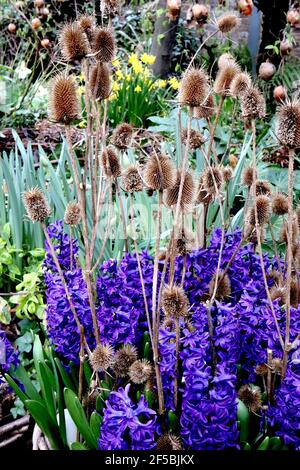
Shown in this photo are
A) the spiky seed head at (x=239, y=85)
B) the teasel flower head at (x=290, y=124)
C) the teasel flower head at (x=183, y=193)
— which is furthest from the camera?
the spiky seed head at (x=239, y=85)

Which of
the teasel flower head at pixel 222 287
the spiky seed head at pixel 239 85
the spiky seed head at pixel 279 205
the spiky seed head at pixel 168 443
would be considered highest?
the spiky seed head at pixel 239 85

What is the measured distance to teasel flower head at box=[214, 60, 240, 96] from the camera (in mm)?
1249

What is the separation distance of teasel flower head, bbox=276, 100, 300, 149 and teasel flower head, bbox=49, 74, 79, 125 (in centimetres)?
35

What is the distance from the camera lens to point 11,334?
187 cm

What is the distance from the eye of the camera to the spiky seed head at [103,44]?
107 centimetres

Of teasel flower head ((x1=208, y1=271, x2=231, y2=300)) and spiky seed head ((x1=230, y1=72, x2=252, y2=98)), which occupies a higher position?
spiky seed head ((x1=230, y1=72, x2=252, y2=98))

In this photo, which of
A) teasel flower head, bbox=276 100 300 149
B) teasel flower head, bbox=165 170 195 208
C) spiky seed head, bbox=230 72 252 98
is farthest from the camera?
spiky seed head, bbox=230 72 252 98

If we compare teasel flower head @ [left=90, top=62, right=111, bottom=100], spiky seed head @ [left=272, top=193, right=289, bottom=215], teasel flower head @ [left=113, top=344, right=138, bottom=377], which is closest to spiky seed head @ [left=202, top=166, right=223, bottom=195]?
spiky seed head @ [left=272, top=193, right=289, bottom=215]

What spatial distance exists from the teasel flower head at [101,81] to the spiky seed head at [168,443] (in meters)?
0.66

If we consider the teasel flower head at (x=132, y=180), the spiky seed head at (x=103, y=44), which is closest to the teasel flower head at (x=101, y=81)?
the spiky seed head at (x=103, y=44)

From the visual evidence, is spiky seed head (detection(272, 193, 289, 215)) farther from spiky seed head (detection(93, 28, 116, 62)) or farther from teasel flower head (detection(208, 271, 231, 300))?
spiky seed head (detection(93, 28, 116, 62))

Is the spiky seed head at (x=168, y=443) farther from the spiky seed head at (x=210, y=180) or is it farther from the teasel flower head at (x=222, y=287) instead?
the spiky seed head at (x=210, y=180)

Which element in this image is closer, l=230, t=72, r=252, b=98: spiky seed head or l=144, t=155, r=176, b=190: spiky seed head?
l=144, t=155, r=176, b=190: spiky seed head

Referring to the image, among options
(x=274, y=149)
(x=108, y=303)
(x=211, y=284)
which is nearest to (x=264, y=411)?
(x=211, y=284)
